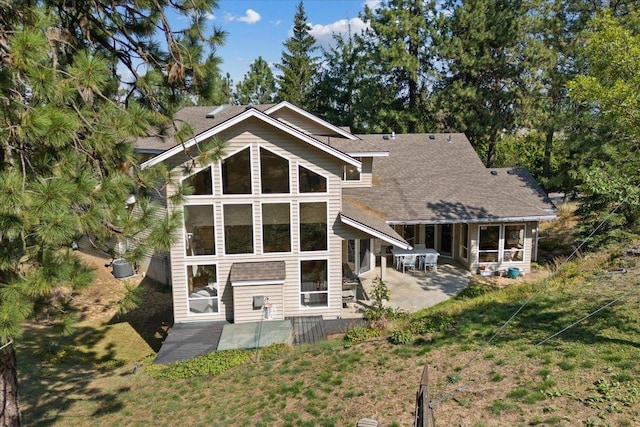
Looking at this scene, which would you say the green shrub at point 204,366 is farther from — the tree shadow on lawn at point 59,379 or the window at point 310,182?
the window at point 310,182

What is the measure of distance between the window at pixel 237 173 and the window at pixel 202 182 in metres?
0.40

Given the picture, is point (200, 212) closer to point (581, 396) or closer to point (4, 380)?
point (4, 380)

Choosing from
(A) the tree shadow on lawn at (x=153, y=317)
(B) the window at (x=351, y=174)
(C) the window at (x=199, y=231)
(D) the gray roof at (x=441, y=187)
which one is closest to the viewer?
(C) the window at (x=199, y=231)

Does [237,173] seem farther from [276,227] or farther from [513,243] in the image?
[513,243]

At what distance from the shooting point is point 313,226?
12812 millimetres

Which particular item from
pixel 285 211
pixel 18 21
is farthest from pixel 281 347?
pixel 18 21

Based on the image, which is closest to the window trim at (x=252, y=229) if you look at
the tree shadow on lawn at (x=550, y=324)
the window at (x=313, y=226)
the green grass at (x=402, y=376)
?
the window at (x=313, y=226)

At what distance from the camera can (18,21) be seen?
5.17 meters

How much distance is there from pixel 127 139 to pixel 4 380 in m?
4.40

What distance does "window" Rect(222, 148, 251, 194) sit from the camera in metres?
12.2

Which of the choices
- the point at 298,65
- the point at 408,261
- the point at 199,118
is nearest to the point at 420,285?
the point at 408,261

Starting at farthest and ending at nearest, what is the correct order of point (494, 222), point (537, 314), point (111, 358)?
point (494, 222) < point (111, 358) < point (537, 314)

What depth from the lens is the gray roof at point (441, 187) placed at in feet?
55.4

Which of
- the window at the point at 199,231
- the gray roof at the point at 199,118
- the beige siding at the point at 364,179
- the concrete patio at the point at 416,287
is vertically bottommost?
the concrete patio at the point at 416,287
